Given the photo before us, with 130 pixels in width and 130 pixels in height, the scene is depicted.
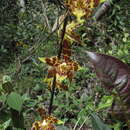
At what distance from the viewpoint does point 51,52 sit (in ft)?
11.0

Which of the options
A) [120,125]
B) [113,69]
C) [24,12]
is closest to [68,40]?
[113,69]

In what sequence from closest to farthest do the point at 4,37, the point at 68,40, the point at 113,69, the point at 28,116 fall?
the point at 113,69
the point at 68,40
the point at 28,116
the point at 4,37

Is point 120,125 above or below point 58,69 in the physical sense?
below

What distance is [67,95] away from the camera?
7.75 ft

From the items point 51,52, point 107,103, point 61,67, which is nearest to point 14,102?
point 61,67

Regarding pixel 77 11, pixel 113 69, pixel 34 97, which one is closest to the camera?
pixel 113 69

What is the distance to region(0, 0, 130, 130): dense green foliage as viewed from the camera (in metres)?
2.28

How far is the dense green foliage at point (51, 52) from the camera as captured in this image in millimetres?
2285

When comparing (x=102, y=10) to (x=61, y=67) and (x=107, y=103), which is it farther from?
(x=61, y=67)

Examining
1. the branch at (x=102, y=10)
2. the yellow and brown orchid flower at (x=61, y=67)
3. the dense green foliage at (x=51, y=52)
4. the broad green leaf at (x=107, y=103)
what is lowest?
the dense green foliage at (x=51, y=52)

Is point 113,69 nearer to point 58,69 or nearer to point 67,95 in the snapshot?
point 58,69

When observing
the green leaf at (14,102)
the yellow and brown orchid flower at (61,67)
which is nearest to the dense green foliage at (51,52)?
the green leaf at (14,102)

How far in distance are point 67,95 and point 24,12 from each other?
225 centimetres

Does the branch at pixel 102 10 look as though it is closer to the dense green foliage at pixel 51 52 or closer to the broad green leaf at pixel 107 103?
the dense green foliage at pixel 51 52
